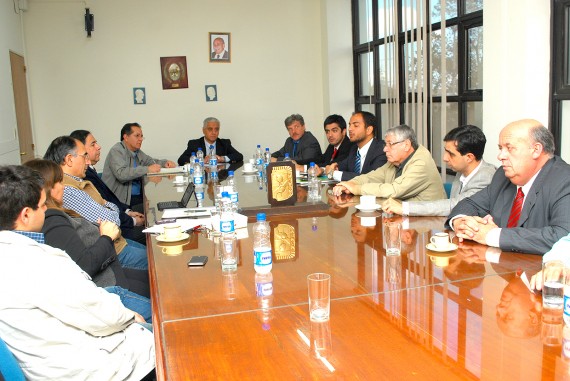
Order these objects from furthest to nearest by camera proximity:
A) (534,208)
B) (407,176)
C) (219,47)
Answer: (219,47), (407,176), (534,208)

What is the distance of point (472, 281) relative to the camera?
193 centimetres

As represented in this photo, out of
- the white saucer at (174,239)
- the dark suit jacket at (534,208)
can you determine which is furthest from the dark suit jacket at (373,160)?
the white saucer at (174,239)

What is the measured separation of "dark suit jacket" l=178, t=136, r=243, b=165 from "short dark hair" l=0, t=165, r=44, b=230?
4933 mm

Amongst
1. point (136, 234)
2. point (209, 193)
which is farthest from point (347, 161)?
point (136, 234)

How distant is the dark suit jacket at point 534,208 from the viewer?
2273 mm

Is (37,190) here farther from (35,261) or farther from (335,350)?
(335,350)

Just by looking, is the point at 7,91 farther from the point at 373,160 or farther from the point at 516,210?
the point at 516,210

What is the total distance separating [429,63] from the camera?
564 centimetres

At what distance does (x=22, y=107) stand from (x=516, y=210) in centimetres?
611

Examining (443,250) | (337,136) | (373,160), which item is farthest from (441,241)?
(337,136)

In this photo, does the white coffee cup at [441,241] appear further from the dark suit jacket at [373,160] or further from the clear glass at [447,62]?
the clear glass at [447,62]

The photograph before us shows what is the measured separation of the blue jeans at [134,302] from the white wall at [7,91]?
11.3 feet

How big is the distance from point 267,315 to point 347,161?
12.4 feet

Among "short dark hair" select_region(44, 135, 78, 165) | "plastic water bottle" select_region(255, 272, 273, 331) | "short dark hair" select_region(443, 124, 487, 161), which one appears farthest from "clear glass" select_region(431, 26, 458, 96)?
"plastic water bottle" select_region(255, 272, 273, 331)
